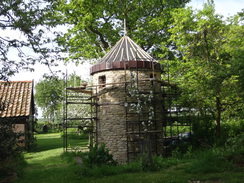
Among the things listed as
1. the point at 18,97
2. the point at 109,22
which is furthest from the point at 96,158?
the point at 109,22

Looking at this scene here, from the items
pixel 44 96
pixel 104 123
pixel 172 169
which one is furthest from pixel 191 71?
pixel 44 96

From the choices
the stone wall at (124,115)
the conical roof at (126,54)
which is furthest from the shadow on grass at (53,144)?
the conical roof at (126,54)

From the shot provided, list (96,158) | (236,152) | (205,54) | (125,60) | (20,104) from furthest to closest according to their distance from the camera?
(20,104)
(205,54)
(125,60)
(96,158)
(236,152)

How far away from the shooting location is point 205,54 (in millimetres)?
17062

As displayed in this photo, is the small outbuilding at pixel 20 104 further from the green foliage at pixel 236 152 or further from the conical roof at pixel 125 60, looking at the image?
Answer: the green foliage at pixel 236 152

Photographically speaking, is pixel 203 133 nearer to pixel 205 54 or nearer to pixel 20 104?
pixel 205 54

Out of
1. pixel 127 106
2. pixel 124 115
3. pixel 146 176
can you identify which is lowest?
pixel 146 176

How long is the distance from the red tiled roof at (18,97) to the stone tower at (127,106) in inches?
264

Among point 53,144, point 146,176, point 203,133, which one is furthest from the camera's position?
point 53,144

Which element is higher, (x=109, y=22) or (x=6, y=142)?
(x=109, y=22)

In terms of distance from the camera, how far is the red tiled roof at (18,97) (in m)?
18.3

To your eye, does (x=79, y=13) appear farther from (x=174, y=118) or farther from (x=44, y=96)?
(x=44, y=96)

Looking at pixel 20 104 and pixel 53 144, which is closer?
pixel 20 104

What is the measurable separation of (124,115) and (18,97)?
9.56 m
